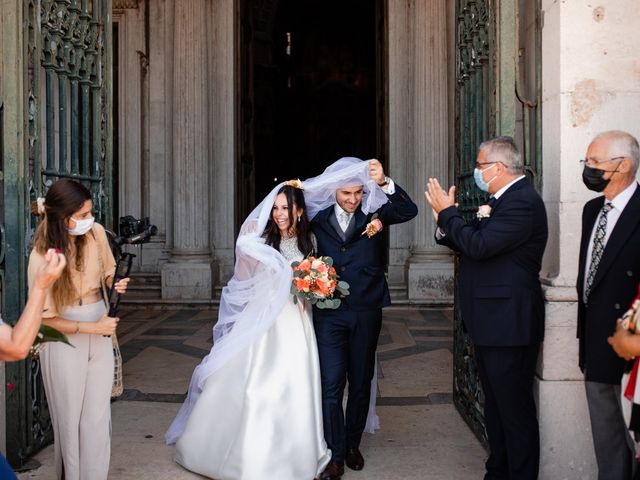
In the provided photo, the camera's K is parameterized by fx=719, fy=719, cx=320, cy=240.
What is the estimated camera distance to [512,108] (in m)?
4.80

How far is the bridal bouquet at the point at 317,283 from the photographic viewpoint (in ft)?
15.0

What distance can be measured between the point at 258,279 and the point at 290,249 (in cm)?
32

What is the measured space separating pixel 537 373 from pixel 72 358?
273cm

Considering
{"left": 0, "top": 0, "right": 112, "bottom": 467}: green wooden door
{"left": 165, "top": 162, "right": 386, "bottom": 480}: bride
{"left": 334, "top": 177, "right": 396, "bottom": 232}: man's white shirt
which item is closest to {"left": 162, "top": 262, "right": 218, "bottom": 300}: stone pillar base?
{"left": 0, "top": 0, "right": 112, "bottom": 467}: green wooden door

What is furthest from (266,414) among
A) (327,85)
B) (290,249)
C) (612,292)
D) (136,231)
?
(327,85)

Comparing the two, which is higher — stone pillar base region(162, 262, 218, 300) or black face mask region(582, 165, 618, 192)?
black face mask region(582, 165, 618, 192)

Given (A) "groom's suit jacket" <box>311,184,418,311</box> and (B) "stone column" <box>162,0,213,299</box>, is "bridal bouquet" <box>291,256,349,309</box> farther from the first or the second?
(B) "stone column" <box>162,0,213,299</box>

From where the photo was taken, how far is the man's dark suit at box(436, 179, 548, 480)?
3.91 m

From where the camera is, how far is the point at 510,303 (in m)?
4.00

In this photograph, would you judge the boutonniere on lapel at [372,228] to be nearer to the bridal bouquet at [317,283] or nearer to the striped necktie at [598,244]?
the bridal bouquet at [317,283]

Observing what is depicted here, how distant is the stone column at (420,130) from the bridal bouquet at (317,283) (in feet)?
22.6

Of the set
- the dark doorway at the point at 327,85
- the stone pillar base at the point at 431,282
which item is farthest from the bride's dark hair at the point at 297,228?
the dark doorway at the point at 327,85

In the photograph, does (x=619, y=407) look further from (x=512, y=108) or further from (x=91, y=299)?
(x=91, y=299)

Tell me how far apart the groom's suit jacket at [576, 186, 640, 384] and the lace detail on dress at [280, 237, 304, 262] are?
197 cm
